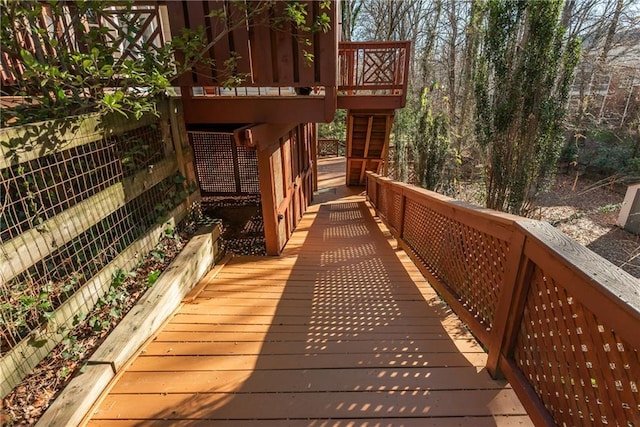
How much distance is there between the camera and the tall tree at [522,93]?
23.4 ft

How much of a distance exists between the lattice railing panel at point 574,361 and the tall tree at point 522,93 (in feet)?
24.8

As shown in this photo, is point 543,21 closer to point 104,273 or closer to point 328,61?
point 328,61

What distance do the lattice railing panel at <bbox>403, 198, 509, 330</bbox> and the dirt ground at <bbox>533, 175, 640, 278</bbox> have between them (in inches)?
302

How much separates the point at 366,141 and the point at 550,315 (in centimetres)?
913

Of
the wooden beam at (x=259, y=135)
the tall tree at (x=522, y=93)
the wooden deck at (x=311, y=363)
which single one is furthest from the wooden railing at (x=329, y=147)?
the wooden deck at (x=311, y=363)

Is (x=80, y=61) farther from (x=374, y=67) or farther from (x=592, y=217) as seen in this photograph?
(x=592, y=217)

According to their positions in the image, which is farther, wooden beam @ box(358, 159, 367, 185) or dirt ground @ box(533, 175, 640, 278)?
wooden beam @ box(358, 159, 367, 185)

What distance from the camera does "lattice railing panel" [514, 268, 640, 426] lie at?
3.29ft

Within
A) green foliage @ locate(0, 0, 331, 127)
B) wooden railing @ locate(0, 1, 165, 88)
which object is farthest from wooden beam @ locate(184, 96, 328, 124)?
wooden railing @ locate(0, 1, 165, 88)

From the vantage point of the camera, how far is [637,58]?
15.1 m

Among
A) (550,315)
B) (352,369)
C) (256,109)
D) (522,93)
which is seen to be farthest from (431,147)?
(550,315)

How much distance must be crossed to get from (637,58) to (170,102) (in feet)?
71.0

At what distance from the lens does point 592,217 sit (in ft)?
39.8

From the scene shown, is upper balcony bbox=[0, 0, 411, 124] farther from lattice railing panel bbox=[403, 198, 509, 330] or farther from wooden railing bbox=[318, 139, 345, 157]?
wooden railing bbox=[318, 139, 345, 157]
